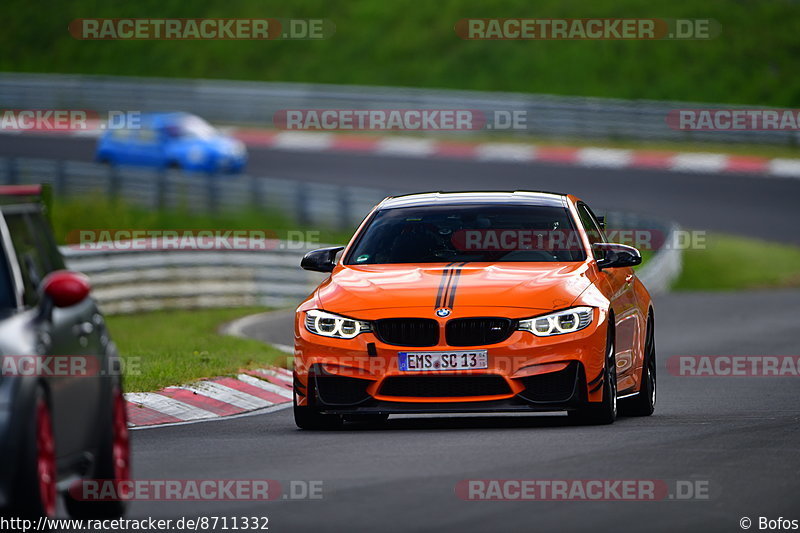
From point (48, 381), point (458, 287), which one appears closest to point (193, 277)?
point (458, 287)

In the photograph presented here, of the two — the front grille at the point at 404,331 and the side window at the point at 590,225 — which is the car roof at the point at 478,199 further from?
the front grille at the point at 404,331

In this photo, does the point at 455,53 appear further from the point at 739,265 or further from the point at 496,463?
the point at 496,463

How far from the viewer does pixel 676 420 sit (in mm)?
12469

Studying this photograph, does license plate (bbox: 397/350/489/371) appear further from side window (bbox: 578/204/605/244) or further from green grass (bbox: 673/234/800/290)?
green grass (bbox: 673/234/800/290)

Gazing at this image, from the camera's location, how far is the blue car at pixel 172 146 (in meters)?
42.1

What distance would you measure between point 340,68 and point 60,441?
50.1 m

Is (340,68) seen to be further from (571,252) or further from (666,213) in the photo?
(571,252)

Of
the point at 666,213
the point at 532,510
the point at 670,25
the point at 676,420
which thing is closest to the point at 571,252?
the point at 676,420

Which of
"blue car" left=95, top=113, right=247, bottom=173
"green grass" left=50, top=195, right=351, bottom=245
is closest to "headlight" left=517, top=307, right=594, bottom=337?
"green grass" left=50, top=195, right=351, bottom=245

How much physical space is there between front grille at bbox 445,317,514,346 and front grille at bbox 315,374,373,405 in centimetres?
60

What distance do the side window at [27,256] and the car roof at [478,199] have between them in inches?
197

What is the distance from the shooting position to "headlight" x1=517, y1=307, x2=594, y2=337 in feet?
37.3

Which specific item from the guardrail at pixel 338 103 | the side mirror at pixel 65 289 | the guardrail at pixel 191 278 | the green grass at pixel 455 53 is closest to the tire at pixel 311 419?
the side mirror at pixel 65 289

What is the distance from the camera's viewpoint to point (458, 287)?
38.1 ft
